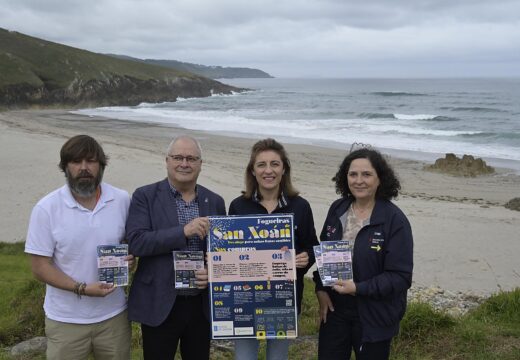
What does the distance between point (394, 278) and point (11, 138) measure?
22031 millimetres

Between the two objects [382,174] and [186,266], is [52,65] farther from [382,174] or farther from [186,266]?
[382,174]

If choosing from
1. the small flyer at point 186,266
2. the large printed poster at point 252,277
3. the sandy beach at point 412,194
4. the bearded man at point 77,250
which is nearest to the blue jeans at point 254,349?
the large printed poster at point 252,277

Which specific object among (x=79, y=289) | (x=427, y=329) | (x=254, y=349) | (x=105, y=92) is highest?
(x=105, y=92)

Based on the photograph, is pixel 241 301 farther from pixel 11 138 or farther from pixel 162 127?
pixel 162 127

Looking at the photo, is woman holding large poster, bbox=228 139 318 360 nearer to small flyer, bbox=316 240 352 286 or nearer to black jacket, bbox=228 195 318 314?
black jacket, bbox=228 195 318 314

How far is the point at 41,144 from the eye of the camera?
67.9 ft

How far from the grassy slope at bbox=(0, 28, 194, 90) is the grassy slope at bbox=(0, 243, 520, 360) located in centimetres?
5446

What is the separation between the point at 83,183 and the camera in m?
3.33

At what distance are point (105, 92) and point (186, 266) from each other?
6867 centimetres

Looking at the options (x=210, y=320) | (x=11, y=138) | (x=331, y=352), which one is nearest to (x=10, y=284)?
(x=210, y=320)

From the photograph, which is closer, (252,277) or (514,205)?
(252,277)

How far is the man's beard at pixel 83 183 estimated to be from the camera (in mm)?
3322

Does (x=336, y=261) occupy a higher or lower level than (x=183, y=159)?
lower

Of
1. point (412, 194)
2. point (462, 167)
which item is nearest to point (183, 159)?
point (412, 194)
